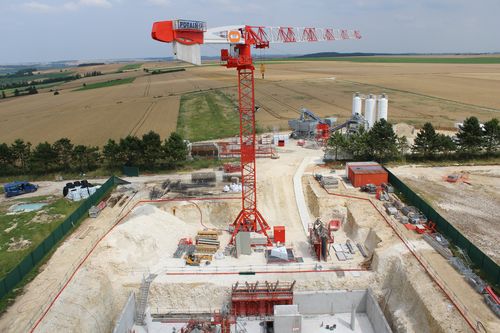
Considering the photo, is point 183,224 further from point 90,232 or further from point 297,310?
point 297,310

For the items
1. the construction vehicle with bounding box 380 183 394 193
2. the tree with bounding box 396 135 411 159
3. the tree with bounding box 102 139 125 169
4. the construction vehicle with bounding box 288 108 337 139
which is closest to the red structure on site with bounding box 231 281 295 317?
the construction vehicle with bounding box 380 183 394 193

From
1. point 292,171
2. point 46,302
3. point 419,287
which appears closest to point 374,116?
point 292,171

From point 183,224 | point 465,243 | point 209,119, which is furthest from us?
point 209,119

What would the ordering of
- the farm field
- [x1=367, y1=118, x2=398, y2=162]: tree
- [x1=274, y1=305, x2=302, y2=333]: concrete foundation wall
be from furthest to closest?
the farm field → [x1=367, y1=118, x2=398, y2=162]: tree → [x1=274, y1=305, x2=302, y2=333]: concrete foundation wall

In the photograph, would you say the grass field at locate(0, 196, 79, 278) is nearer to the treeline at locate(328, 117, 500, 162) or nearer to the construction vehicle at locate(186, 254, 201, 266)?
the construction vehicle at locate(186, 254, 201, 266)

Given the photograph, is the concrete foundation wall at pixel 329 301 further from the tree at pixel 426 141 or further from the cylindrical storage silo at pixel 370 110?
the cylindrical storage silo at pixel 370 110

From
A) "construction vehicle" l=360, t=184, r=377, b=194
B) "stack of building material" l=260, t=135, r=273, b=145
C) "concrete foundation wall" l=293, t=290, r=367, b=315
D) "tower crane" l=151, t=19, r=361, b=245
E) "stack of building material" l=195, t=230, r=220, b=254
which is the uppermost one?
"tower crane" l=151, t=19, r=361, b=245
